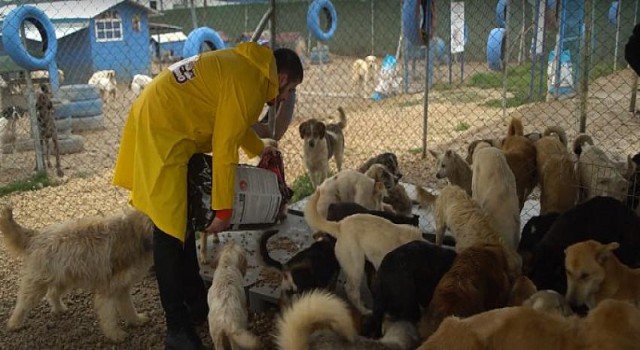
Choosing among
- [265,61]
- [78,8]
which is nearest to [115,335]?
[265,61]

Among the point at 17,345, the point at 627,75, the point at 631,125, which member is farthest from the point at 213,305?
the point at 627,75

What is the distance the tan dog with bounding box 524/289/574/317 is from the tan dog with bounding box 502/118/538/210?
242cm

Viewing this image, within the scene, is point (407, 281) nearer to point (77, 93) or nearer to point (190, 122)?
point (190, 122)

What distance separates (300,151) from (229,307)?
6884 millimetres

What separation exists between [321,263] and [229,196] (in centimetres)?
115

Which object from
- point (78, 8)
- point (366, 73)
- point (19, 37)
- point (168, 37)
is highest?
point (78, 8)

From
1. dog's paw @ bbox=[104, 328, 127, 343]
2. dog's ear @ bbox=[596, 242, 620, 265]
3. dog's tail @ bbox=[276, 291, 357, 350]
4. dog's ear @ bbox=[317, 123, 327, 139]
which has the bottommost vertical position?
dog's paw @ bbox=[104, 328, 127, 343]

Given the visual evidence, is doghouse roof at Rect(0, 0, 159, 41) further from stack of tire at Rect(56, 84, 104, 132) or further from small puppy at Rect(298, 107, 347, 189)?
small puppy at Rect(298, 107, 347, 189)

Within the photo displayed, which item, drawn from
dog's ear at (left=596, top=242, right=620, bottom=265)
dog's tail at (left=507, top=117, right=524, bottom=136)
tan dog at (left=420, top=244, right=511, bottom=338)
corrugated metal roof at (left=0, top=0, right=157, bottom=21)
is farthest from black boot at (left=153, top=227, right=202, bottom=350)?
corrugated metal roof at (left=0, top=0, right=157, bottom=21)

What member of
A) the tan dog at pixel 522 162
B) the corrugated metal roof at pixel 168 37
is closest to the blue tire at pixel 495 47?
the tan dog at pixel 522 162

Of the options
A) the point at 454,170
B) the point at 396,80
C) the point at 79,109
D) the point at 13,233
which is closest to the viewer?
the point at 13,233

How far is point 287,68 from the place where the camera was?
3.85 meters

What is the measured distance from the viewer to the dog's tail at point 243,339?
11.2ft

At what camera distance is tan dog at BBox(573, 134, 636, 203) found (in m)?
5.14
